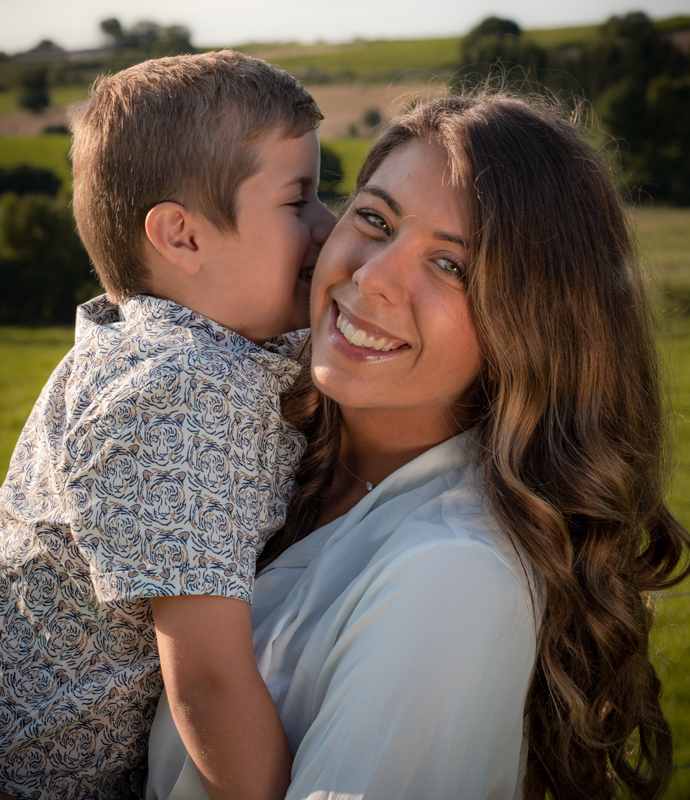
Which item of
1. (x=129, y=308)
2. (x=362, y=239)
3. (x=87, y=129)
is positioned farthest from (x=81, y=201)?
(x=362, y=239)

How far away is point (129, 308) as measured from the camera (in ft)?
6.30

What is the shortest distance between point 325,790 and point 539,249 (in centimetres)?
125

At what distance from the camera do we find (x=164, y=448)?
1523mm

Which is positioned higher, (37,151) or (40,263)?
(37,151)

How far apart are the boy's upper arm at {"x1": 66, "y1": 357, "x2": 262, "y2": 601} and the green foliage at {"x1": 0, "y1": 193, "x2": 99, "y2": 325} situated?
12087 mm

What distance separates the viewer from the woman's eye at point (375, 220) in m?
1.90

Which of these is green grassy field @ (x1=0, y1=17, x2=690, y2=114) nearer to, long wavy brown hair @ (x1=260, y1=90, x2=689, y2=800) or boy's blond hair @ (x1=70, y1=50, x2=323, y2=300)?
boy's blond hair @ (x1=70, y1=50, x2=323, y2=300)

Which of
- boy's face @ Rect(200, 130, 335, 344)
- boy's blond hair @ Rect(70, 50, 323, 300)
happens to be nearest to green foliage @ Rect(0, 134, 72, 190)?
boy's blond hair @ Rect(70, 50, 323, 300)

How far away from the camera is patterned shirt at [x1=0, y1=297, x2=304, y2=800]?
1.51 m

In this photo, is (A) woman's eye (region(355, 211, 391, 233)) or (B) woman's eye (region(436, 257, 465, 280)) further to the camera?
(A) woman's eye (region(355, 211, 391, 233))

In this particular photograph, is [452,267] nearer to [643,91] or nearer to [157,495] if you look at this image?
[157,495]

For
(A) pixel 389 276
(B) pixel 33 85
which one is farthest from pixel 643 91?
(A) pixel 389 276

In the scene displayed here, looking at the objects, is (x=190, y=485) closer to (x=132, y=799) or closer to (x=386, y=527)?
(x=386, y=527)

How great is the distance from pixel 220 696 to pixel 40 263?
42.7 ft
